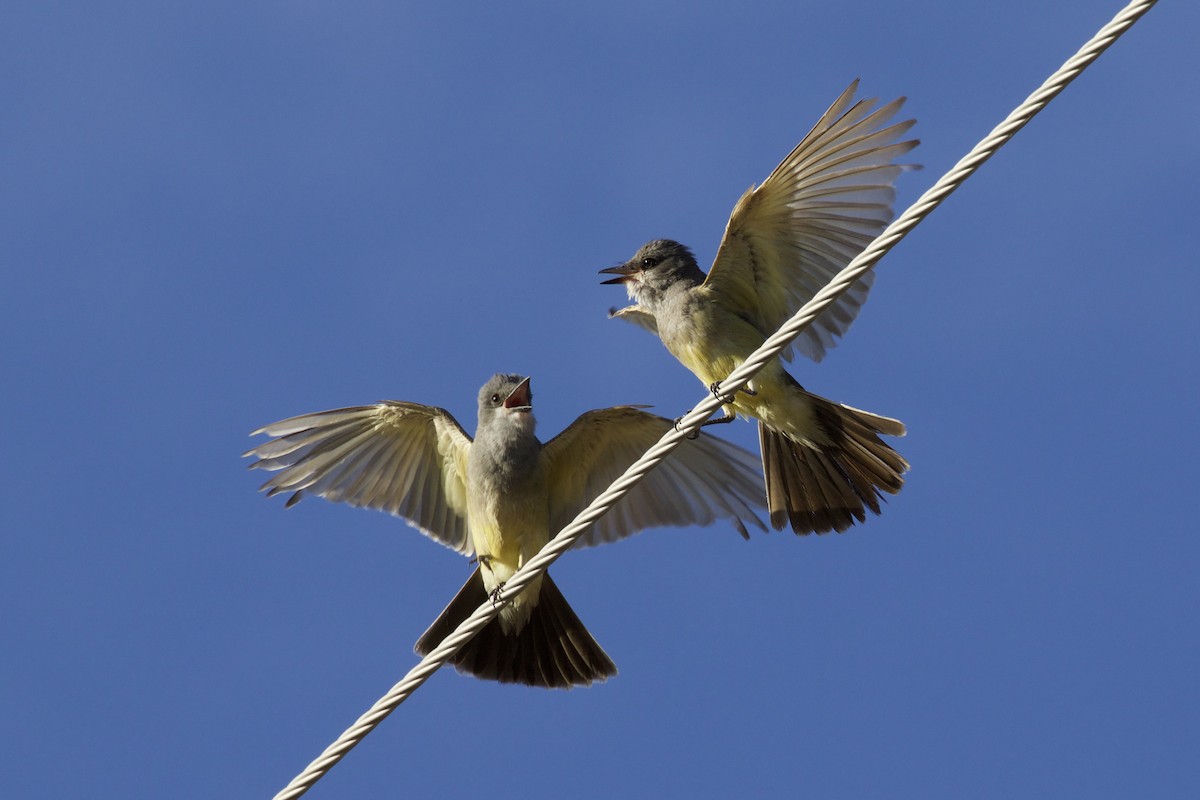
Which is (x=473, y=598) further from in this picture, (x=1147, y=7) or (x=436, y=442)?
(x=1147, y=7)

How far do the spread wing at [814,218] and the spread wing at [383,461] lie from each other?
2100mm

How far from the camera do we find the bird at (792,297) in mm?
8961

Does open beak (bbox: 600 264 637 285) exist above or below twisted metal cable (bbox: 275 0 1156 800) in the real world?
above

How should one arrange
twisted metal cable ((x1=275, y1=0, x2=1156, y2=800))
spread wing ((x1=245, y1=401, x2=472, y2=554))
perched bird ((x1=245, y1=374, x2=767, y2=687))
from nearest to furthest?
twisted metal cable ((x1=275, y1=0, x2=1156, y2=800)) < perched bird ((x1=245, y1=374, x2=767, y2=687)) < spread wing ((x1=245, y1=401, x2=472, y2=554))

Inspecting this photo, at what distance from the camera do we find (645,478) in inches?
387

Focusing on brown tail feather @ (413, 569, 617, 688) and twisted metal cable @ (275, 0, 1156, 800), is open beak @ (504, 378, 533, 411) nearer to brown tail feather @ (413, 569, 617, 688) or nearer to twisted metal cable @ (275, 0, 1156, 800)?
brown tail feather @ (413, 569, 617, 688)

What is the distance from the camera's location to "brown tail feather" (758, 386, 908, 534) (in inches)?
357

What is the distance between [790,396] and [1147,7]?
406 cm

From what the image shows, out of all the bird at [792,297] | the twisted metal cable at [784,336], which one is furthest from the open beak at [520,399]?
the twisted metal cable at [784,336]

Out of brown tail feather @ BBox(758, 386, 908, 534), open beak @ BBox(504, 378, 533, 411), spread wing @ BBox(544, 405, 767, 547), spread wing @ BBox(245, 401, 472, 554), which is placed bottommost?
brown tail feather @ BBox(758, 386, 908, 534)

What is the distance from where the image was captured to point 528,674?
9430 millimetres

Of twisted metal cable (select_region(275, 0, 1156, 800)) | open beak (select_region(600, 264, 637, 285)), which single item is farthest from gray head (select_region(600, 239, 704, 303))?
twisted metal cable (select_region(275, 0, 1156, 800))

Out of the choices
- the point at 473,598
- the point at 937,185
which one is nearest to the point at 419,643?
the point at 473,598

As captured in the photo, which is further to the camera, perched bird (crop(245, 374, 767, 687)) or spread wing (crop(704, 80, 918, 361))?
perched bird (crop(245, 374, 767, 687))
